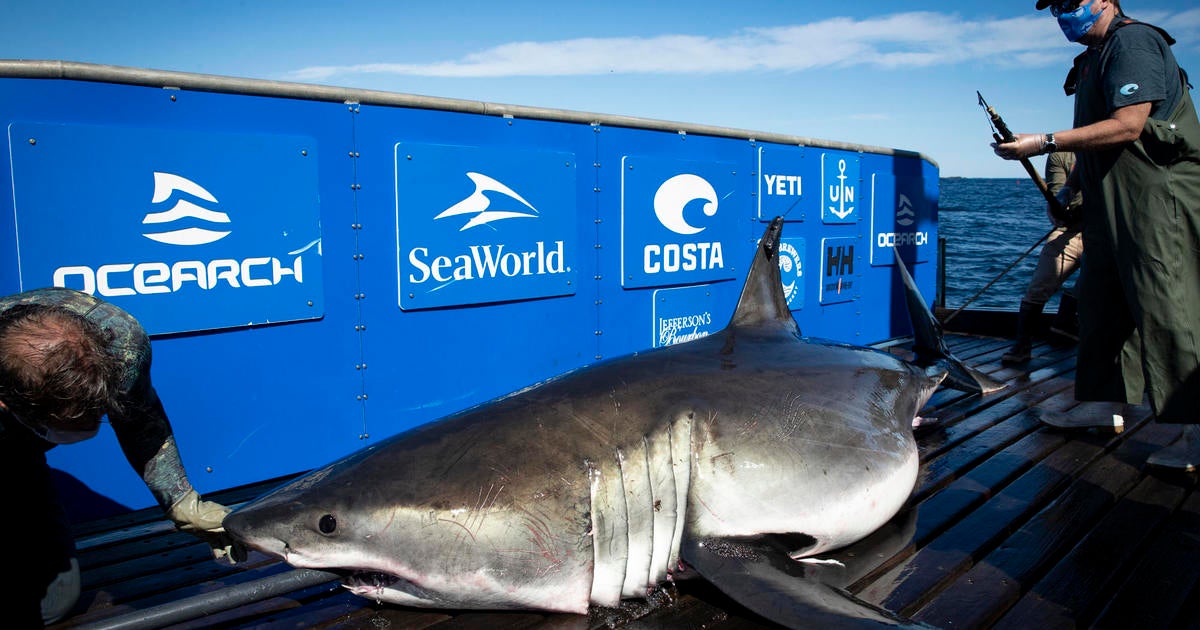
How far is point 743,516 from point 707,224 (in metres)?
3.74

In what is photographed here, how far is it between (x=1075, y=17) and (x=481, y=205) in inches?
121

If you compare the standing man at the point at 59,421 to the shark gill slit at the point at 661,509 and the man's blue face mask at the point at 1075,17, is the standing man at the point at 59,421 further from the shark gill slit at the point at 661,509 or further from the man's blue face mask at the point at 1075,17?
the man's blue face mask at the point at 1075,17

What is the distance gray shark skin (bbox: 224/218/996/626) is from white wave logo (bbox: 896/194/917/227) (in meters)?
5.40

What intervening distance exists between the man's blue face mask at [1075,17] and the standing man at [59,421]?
3.97 m

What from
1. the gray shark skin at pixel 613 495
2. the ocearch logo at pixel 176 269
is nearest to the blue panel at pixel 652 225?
the ocearch logo at pixel 176 269

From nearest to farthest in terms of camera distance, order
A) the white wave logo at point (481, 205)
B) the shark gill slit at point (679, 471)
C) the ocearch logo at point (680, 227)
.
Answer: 1. the shark gill slit at point (679, 471)
2. the white wave logo at point (481, 205)
3. the ocearch logo at point (680, 227)

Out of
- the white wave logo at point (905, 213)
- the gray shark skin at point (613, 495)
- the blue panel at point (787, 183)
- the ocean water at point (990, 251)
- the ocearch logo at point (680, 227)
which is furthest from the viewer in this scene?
the ocean water at point (990, 251)

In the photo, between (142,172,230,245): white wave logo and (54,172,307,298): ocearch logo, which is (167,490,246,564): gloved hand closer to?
(54,172,307,298): ocearch logo

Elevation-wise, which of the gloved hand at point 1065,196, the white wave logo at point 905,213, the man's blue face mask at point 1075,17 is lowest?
the white wave logo at point 905,213

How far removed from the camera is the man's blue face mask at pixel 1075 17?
11.7 ft

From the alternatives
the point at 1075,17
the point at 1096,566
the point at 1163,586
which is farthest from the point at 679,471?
the point at 1075,17

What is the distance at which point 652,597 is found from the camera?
2.29 meters

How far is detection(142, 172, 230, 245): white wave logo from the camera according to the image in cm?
343

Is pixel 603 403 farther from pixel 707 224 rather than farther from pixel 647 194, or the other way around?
pixel 707 224
